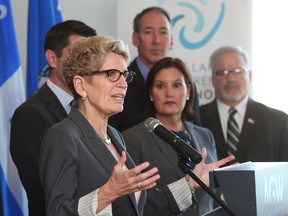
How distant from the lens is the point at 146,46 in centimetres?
426

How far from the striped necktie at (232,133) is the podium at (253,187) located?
2147mm

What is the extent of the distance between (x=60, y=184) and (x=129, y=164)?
40 cm

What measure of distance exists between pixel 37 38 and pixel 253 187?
263cm

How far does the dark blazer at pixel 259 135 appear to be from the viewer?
13.5 feet

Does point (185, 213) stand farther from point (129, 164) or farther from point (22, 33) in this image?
point (22, 33)

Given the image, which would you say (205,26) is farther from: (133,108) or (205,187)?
(205,187)

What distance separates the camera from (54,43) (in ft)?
10.8

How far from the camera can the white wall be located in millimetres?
4820

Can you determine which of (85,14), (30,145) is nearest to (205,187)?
(30,145)

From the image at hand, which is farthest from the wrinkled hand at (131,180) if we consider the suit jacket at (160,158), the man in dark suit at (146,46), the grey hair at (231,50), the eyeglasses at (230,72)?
the grey hair at (231,50)

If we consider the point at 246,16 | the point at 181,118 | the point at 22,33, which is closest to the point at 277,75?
the point at 246,16

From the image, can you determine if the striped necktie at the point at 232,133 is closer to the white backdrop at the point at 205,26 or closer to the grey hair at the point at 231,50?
the grey hair at the point at 231,50

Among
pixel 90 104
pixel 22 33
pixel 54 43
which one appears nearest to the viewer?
pixel 90 104

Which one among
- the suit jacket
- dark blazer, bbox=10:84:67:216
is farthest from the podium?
dark blazer, bbox=10:84:67:216
